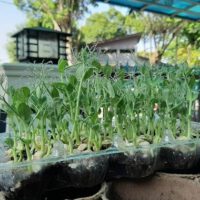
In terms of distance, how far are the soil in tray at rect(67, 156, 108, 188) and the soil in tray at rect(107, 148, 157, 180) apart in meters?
0.05

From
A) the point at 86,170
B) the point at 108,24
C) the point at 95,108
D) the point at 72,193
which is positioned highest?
the point at 108,24

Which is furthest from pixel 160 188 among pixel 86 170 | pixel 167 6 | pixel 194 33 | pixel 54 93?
pixel 194 33

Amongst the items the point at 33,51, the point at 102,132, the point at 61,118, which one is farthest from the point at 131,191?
the point at 33,51

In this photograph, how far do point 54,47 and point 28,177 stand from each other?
409cm

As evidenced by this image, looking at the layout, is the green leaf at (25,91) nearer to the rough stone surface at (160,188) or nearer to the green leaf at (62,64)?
the green leaf at (62,64)

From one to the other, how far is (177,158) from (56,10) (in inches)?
392

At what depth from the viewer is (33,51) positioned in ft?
15.7

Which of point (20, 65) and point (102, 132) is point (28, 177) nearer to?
point (102, 132)

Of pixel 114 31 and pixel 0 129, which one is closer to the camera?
pixel 0 129

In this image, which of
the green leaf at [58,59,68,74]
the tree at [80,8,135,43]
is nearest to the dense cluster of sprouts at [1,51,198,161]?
the green leaf at [58,59,68,74]

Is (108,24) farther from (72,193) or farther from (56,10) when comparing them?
(72,193)

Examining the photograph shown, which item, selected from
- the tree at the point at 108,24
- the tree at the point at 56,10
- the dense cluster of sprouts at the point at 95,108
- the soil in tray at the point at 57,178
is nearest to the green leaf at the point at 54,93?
the dense cluster of sprouts at the point at 95,108

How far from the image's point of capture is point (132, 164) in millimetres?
1064

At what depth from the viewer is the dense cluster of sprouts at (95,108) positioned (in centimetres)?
102
